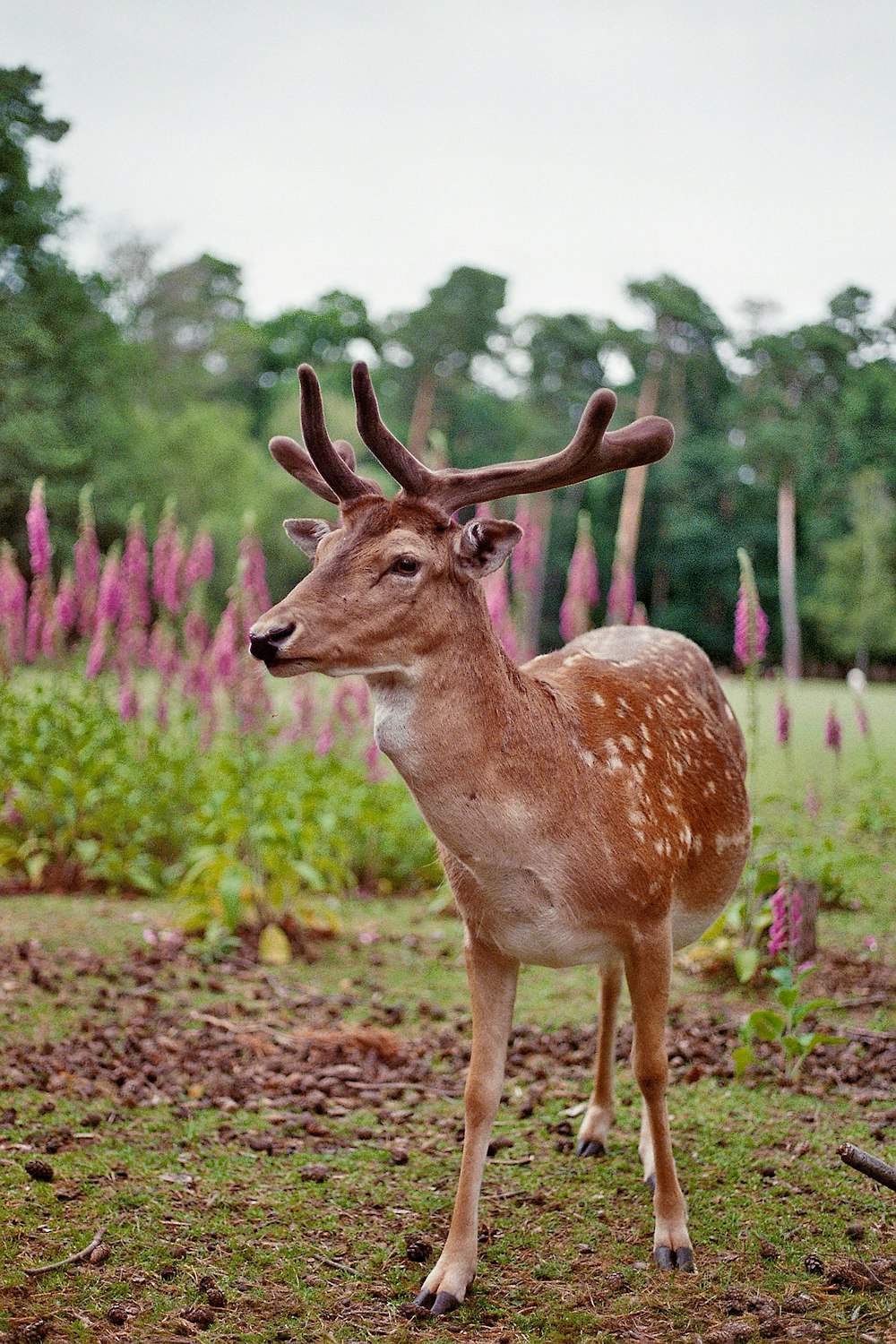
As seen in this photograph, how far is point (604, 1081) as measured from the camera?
11.2 feet

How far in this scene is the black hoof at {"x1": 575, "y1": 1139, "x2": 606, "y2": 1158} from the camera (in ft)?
10.8

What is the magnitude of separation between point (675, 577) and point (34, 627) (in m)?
10.8

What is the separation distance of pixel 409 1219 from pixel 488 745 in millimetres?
1237

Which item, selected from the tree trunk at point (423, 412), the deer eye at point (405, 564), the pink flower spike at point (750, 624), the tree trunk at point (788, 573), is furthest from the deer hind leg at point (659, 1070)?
the tree trunk at point (423, 412)

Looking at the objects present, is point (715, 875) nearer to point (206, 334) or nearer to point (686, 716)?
point (686, 716)

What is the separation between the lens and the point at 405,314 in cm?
2406

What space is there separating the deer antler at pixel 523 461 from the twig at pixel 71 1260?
1.73 m

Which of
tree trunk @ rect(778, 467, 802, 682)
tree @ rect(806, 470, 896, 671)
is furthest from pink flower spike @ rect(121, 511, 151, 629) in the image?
tree trunk @ rect(778, 467, 802, 682)

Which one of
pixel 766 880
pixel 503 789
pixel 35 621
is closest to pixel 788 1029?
pixel 766 880

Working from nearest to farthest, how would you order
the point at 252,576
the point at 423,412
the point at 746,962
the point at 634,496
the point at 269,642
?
1. the point at 269,642
2. the point at 746,962
3. the point at 252,576
4. the point at 634,496
5. the point at 423,412

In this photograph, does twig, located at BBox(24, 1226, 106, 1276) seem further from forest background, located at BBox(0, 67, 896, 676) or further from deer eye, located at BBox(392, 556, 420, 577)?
forest background, located at BBox(0, 67, 896, 676)

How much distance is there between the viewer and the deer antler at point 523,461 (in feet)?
7.84

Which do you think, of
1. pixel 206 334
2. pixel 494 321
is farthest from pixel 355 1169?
pixel 206 334

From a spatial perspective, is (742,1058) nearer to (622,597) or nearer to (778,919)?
(778,919)
